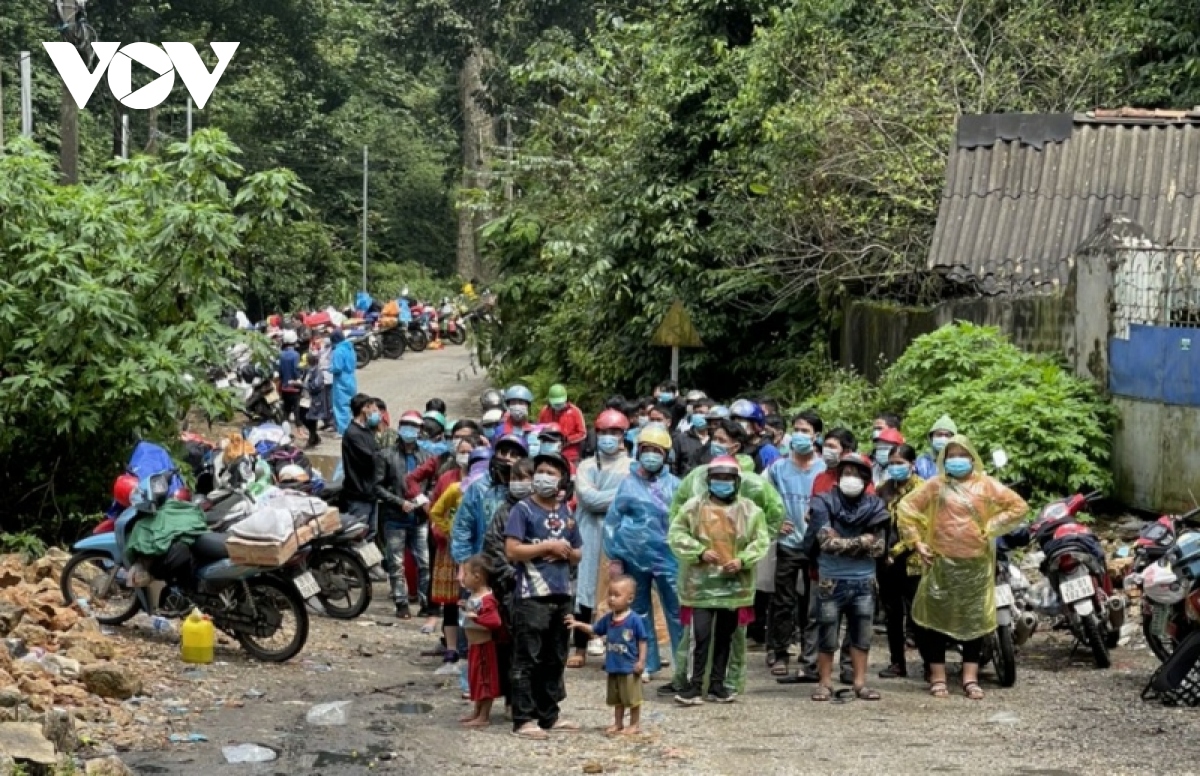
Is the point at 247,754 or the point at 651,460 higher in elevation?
the point at 651,460

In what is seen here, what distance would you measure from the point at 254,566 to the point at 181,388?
192 inches

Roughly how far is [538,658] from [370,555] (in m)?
5.48

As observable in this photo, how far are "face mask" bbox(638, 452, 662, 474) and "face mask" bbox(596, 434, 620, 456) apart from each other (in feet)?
2.64

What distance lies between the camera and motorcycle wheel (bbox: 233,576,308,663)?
531 inches

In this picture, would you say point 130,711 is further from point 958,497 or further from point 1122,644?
point 1122,644

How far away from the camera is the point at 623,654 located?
1077cm

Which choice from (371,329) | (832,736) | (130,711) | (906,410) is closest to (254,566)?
(130,711)

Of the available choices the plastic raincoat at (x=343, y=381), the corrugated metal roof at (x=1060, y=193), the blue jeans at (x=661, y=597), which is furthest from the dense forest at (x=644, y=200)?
the blue jeans at (x=661, y=597)

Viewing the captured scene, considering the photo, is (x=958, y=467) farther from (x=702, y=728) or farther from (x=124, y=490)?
(x=124, y=490)

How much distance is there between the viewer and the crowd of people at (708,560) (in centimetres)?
1104

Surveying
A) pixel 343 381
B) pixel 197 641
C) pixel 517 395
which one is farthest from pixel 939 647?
pixel 343 381

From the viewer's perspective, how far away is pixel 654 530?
41.7 feet

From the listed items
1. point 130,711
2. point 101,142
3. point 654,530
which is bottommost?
point 130,711

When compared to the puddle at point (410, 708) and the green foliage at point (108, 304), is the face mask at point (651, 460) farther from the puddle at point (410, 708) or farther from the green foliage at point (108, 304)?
the green foliage at point (108, 304)
